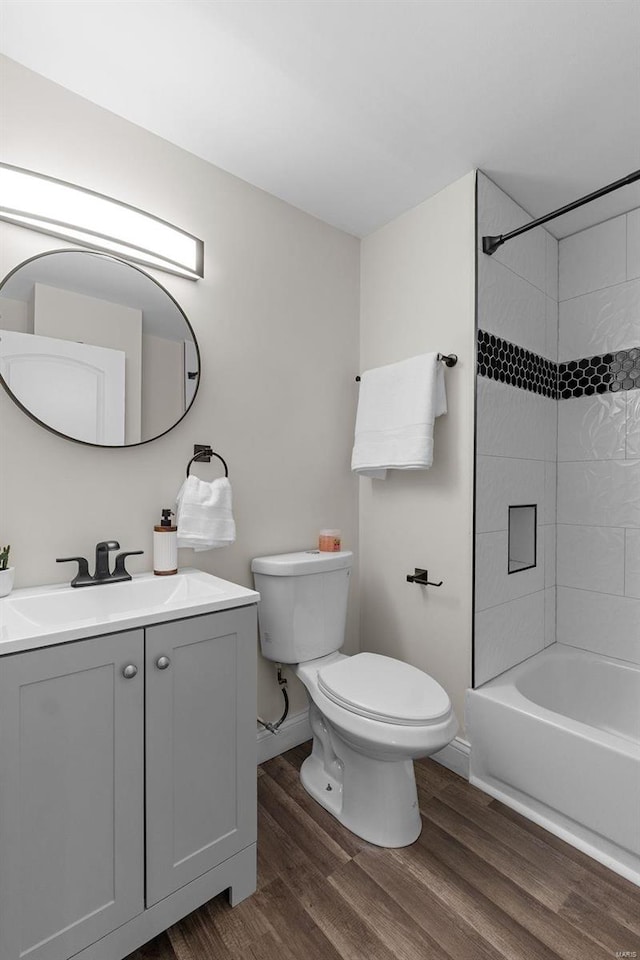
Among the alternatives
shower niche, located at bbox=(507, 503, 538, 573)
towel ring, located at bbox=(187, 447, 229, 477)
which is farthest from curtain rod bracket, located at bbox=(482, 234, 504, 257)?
towel ring, located at bbox=(187, 447, 229, 477)

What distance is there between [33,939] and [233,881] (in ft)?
1.63

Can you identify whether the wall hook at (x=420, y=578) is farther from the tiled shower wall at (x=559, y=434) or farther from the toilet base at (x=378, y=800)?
the toilet base at (x=378, y=800)

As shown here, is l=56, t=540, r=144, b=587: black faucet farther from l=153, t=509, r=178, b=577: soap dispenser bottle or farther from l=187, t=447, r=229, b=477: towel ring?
l=187, t=447, r=229, b=477: towel ring

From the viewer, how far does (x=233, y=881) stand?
4.25ft

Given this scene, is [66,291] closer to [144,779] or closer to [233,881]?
[144,779]

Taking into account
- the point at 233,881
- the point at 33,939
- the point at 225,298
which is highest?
the point at 225,298

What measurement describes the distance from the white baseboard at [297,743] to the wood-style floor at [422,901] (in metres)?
0.23

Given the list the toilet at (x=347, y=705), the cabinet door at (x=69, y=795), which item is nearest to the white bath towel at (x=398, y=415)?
the toilet at (x=347, y=705)

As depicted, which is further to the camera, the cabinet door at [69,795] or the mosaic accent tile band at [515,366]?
the mosaic accent tile band at [515,366]

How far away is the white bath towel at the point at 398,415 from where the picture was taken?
1.89 meters

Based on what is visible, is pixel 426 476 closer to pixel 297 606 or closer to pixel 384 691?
pixel 297 606

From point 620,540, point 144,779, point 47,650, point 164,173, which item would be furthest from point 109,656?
point 620,540

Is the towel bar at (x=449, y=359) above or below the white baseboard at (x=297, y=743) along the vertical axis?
above

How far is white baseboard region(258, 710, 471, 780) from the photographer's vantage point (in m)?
1.90
